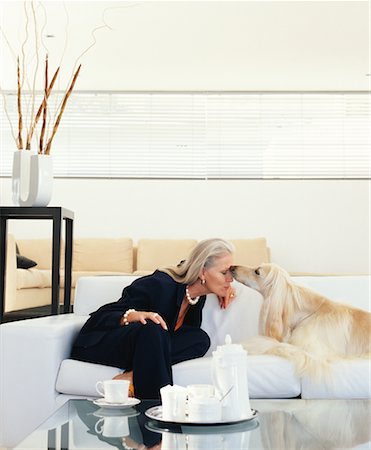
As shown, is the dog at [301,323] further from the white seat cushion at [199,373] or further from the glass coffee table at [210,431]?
the glass coffee table at [210,431]

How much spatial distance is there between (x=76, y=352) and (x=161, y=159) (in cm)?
517

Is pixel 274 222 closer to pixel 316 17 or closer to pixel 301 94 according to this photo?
pixel 301 94

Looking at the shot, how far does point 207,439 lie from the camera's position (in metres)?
1.77

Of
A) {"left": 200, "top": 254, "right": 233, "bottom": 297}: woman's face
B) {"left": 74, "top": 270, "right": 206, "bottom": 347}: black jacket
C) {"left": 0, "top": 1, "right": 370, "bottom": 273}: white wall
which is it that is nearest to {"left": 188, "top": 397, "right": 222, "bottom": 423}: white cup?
{"left": 74, "top": 270, "right": 206, "bottom": 347}: black jacket

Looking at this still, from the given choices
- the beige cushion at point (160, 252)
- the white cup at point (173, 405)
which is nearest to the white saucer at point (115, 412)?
the white cup at point (173, 405)

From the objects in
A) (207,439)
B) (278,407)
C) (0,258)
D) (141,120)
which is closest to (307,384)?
(278,407)

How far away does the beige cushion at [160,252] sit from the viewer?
7.26 meters

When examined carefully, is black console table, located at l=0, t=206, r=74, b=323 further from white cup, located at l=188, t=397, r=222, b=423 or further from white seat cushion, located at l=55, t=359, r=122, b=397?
white cup, located at l=188, t=397, r=222, b=423

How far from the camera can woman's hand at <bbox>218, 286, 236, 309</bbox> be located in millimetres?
3274

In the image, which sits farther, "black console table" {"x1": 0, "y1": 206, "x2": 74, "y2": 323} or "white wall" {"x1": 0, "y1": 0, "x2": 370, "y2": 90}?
"white wall" {"x1": 0, "y1": 0, "x2": 370, "y2": 90}

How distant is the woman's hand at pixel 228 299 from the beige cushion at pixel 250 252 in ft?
12.7

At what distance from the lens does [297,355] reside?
2.94 metres

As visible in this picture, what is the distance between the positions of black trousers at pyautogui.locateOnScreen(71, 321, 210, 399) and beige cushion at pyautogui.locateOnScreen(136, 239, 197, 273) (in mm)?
4088

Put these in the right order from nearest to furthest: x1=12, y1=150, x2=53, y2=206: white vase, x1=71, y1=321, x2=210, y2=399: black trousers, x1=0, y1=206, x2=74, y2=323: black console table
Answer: x1=71, y1=321, x2=210, y2=399: black trousers, x1=0, y1=206, x2=74, y2=323: black console table, x1=12, y1=150, x2=53, y2=206: white vase
